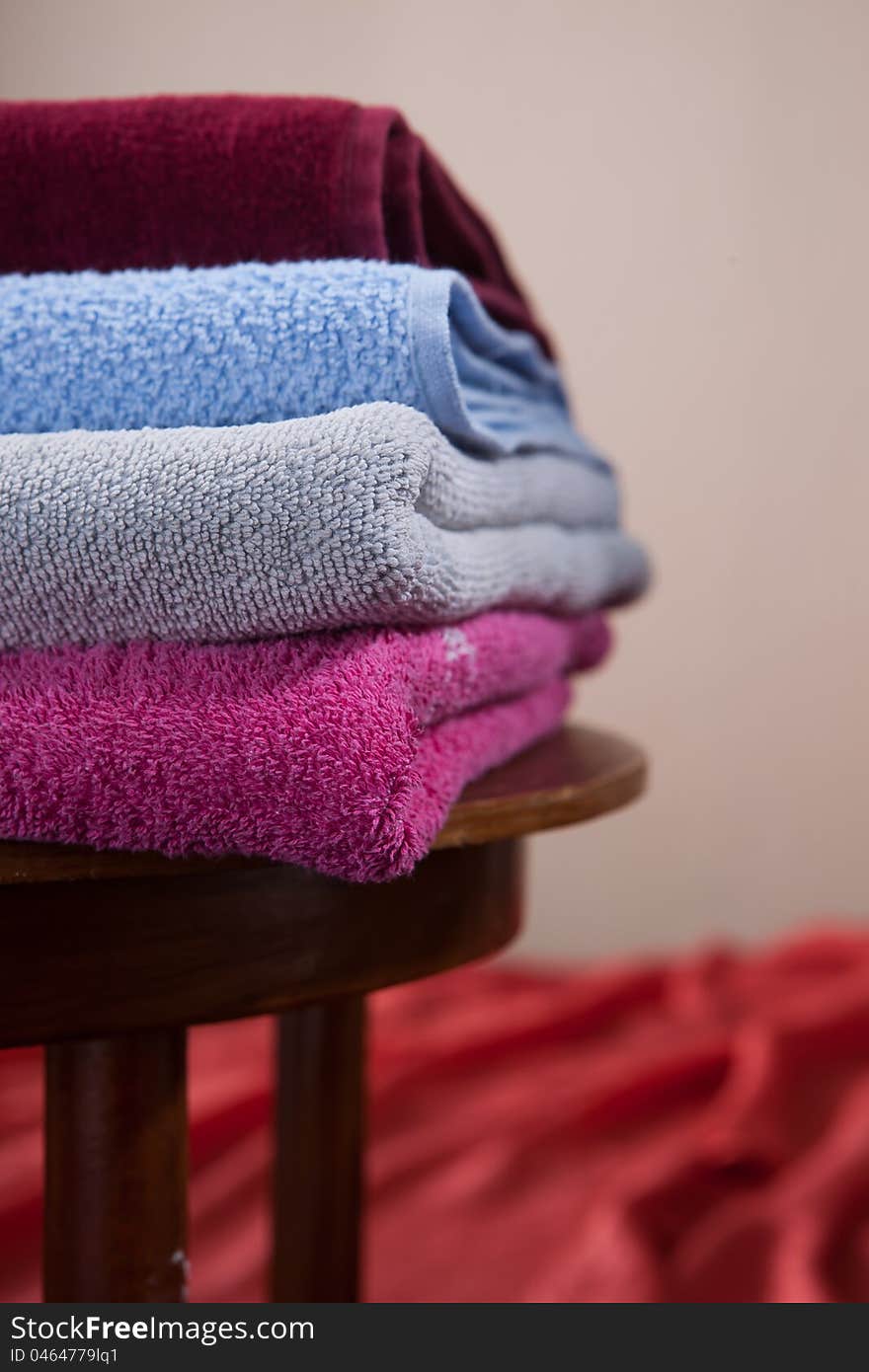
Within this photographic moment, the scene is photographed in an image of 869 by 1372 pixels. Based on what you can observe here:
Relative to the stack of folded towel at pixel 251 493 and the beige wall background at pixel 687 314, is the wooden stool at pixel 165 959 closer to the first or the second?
the stack of folded towel at pixel 251 493

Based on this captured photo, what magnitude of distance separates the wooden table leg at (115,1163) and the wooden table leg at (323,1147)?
219mm

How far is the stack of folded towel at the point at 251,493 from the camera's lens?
0.96 feet

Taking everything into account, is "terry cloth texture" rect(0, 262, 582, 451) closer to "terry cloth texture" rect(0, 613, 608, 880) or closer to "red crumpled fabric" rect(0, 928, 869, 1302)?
"terry cloth texture" rect(0, 613, 608, 880)

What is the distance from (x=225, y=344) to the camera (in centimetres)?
35

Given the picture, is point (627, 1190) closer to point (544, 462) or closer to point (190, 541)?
point (544, 462)

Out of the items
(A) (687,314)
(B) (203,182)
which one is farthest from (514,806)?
(A) (687,314)

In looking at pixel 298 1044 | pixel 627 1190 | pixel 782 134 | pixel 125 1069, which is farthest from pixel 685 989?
pixel 125 1069

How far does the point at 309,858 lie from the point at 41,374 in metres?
0.18

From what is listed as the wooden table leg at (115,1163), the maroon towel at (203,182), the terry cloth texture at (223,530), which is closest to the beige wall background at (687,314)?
the maroon towel at (203,182)

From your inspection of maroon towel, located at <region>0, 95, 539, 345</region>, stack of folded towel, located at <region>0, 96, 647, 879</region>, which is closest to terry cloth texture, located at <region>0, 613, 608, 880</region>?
stack of folded towel, located at <region>0, 96, 647, 879</region>

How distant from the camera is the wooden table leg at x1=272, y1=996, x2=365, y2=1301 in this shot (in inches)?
23.2

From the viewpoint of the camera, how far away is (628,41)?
2.35 ft

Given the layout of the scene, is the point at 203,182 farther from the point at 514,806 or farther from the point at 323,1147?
the point at 323,1147

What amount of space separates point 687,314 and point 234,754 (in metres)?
0.67
